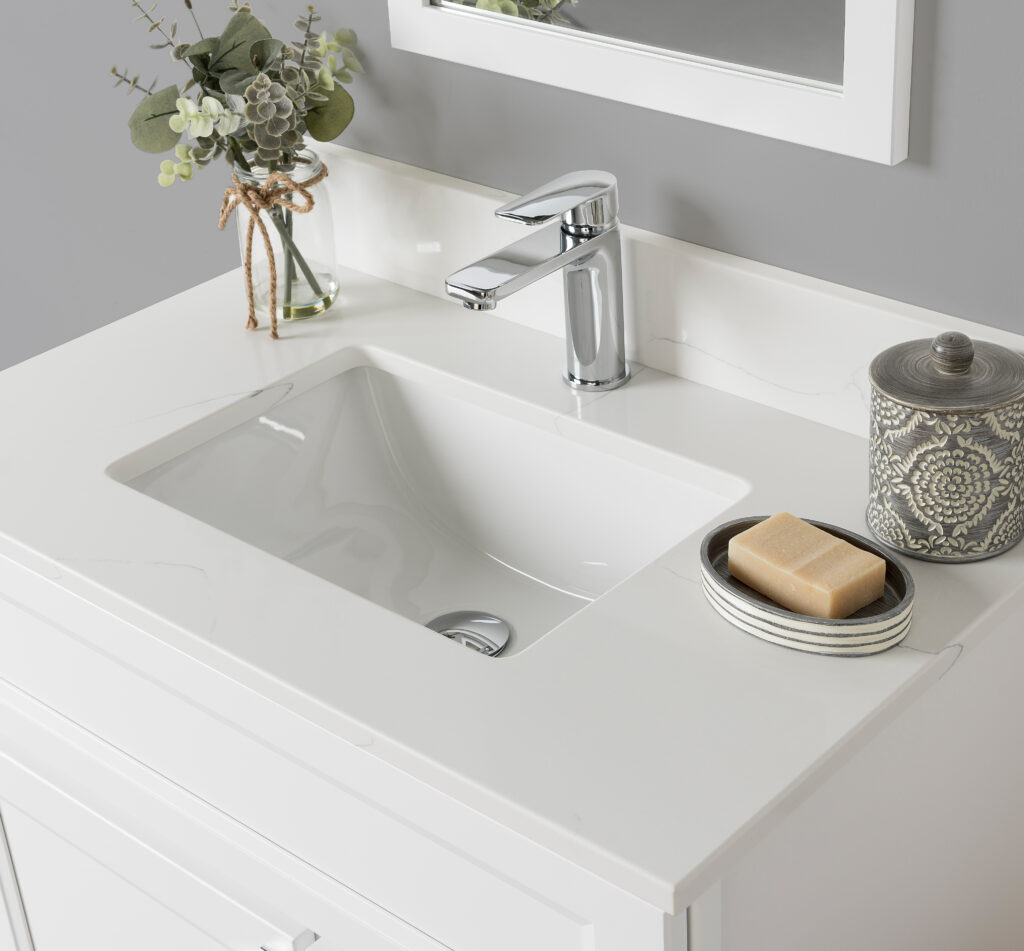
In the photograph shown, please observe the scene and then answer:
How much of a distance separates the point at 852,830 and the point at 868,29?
1.89 ft

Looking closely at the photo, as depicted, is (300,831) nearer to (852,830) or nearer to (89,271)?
(852,830)

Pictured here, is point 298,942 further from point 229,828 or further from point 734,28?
point 734,28

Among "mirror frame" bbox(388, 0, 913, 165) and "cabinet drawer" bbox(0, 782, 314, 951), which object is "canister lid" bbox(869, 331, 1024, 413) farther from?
"cabinet drawer" bbox(0, 782, 314, 951)

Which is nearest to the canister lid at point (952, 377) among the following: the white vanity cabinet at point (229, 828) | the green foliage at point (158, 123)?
the white vanity cabinet at point (229, 828)

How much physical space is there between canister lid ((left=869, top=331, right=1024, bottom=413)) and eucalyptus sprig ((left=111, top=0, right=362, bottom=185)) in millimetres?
623

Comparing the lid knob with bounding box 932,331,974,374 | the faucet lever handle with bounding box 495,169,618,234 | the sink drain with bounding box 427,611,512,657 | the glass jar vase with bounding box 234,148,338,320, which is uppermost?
the faucet lever handle with bounding box 495,169,618,234

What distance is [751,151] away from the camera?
1.12 meters

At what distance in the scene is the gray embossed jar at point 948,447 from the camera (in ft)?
3.03

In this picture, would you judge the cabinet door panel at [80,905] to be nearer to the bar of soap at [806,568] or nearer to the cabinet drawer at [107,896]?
the cabinet drawer at [107,896]

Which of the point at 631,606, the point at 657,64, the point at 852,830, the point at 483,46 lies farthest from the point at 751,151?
the point at 852,830

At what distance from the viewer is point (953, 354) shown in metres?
0.93

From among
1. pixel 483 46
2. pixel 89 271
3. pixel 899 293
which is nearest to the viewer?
pixel 899 293

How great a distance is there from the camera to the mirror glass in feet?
3.38

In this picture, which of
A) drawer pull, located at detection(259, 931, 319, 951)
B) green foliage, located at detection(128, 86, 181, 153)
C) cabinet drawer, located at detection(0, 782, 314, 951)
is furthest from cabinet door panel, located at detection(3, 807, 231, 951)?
green foliage, located at detection(128, 86, 181, 153)
